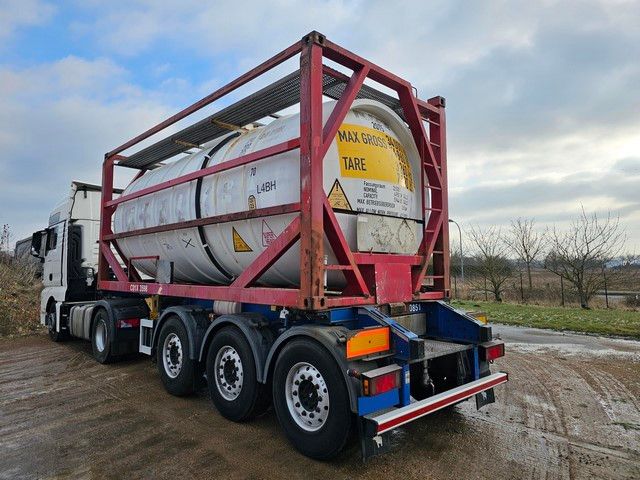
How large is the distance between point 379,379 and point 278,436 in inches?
62.2

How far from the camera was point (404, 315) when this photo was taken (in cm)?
497

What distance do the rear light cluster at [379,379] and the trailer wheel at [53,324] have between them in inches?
369

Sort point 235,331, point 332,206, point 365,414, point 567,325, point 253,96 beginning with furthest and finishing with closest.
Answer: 1. point 567,325
2. point 253,96
3. point 235,331
4. point 332,206
5. point 365,414

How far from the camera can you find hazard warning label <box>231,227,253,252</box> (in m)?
5.04

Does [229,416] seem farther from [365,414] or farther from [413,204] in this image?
[413,204]

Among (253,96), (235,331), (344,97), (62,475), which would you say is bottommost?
(62,475)

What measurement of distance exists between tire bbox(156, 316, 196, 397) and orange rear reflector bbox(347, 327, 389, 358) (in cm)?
275

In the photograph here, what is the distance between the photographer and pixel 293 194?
4.39 m

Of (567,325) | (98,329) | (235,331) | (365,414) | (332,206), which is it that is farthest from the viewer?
(567,325)

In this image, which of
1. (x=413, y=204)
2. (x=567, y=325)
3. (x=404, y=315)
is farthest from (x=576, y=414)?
(x=567, y=325)

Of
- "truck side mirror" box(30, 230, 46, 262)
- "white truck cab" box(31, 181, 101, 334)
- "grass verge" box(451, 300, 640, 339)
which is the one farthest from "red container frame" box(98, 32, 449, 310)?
"grass verge" box(451, 300, 640, 339)

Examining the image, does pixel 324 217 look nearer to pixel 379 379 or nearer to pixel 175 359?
pixel 379 379

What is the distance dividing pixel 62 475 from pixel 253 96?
14.1 feet

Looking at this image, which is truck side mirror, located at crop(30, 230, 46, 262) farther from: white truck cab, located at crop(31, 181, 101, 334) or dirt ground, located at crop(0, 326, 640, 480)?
dirt ground, located at crop(0, 326, 640, 480)
